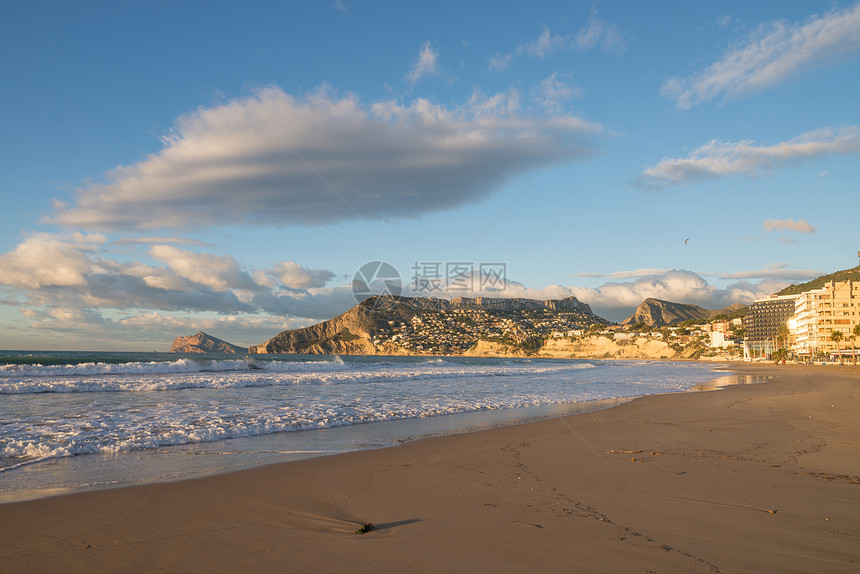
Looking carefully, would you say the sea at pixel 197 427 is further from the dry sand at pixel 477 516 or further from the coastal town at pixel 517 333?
the coastal town at pixel 517 333

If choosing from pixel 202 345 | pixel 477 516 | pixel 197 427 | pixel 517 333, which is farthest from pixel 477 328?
pixel 477 516

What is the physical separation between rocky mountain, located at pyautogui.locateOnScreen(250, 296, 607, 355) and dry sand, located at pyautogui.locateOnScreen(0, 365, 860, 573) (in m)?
131

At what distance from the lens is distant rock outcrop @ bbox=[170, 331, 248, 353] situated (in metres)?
144

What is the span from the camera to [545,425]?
1126 cm

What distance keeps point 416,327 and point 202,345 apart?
62.4 metres

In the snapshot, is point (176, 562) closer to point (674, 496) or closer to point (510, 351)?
point (674, 496)

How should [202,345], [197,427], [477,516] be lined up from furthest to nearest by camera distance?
[202,345], [197,427], [477,516]

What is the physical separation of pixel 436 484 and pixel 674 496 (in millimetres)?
2628

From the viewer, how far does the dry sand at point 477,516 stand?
11.8 ft

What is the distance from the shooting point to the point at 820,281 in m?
163

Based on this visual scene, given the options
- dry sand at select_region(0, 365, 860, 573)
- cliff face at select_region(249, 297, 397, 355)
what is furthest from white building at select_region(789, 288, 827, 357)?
dry sand at select_region(0, 365, 860, 573)

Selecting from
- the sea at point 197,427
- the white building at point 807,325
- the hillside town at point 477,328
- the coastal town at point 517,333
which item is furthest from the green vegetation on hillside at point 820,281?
the sea at point 197,427

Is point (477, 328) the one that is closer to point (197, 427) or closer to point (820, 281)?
point (820, 281)

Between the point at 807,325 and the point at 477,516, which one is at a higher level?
the point at 807,325
